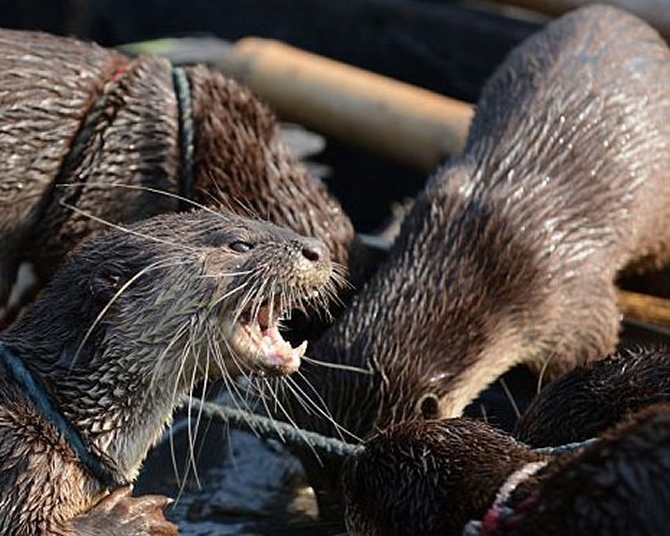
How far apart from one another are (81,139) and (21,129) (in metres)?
0.18

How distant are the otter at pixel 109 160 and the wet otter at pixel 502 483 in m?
1.29

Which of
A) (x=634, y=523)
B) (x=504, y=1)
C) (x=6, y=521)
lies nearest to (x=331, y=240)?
(x=6, y=521)

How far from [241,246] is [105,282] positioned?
0.28 meters

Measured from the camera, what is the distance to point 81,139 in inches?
174

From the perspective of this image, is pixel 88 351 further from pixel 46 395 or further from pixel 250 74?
pixel 250 74

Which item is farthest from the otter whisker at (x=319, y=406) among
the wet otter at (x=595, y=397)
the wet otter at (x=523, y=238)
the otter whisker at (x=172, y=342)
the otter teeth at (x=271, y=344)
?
the otter whisker at (x=172, y=342)

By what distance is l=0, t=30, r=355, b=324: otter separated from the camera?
4348 millimetres

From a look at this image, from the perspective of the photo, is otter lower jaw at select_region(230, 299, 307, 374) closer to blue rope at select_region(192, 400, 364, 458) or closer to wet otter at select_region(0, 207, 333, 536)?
wet otter at select_region(0, 207, 333, 536)

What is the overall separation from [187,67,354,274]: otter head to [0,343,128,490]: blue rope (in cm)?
130

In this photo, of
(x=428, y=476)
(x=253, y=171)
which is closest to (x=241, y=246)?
(x=428, y=476)

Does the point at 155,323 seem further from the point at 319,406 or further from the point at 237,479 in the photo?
the point at 237,479

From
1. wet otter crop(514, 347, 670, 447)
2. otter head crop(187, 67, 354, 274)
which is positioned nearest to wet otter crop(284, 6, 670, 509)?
otter head crop(187, 67, 354, 274)

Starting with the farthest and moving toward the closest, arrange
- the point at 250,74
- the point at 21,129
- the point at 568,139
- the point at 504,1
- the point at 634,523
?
the point at 504,1
the point at 250,74
the point at 568,139
the point at 21,129
the point at 634,523

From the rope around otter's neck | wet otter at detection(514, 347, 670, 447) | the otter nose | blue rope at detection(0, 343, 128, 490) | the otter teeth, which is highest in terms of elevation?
the otter nose
